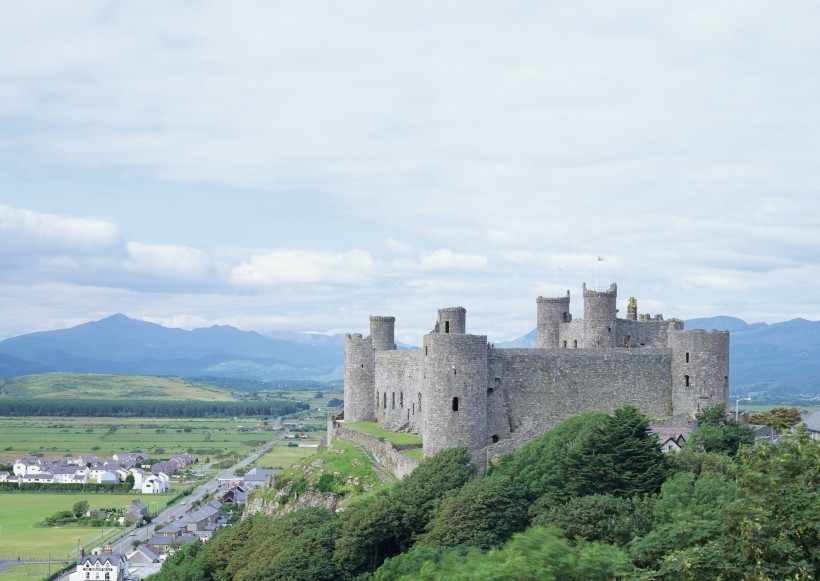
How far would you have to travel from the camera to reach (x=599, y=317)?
164ft

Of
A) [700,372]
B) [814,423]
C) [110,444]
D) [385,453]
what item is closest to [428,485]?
[385,453]

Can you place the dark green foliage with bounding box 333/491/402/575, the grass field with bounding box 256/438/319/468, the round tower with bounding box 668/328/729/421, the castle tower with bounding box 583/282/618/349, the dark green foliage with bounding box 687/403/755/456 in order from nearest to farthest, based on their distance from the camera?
the dark green foliage with bounding box 333/491/402/575
the dark green foliage with bounding box 687/403/755/456
the round tower with bounding box 668/328/729/421
the castle tower with bounding box 583/282/618/349
the grass field with bounding box 256/438/319/468

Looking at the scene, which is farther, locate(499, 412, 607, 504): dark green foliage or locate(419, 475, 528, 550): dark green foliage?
locate(499, 412, 607, 504): dark green foliage

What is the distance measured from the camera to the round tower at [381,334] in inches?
2316

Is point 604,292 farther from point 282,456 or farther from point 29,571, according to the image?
point 282,456

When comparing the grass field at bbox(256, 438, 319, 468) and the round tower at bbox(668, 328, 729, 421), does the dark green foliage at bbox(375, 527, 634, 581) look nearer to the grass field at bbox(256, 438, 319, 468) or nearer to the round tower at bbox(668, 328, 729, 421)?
the round tower at bbox(668, 328, 729, 421)

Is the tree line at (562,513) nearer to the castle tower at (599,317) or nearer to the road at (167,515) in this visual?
the castle tower at (599,317)

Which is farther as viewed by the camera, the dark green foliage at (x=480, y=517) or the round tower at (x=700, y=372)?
the round tower at (x=700, y=372)

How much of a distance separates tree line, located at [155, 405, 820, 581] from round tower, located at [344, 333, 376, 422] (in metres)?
13.0

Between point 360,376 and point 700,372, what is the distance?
64.2ft

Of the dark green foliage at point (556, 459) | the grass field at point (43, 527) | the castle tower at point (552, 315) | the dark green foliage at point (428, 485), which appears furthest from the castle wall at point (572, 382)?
the grass field at point (43, 527)

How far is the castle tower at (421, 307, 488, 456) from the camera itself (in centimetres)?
4397

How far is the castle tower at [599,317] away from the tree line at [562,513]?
→ 6929 millimetres

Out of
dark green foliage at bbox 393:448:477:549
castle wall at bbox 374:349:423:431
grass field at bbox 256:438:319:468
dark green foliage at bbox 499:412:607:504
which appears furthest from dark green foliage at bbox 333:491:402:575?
grass field at bbox 256:438:319:468
